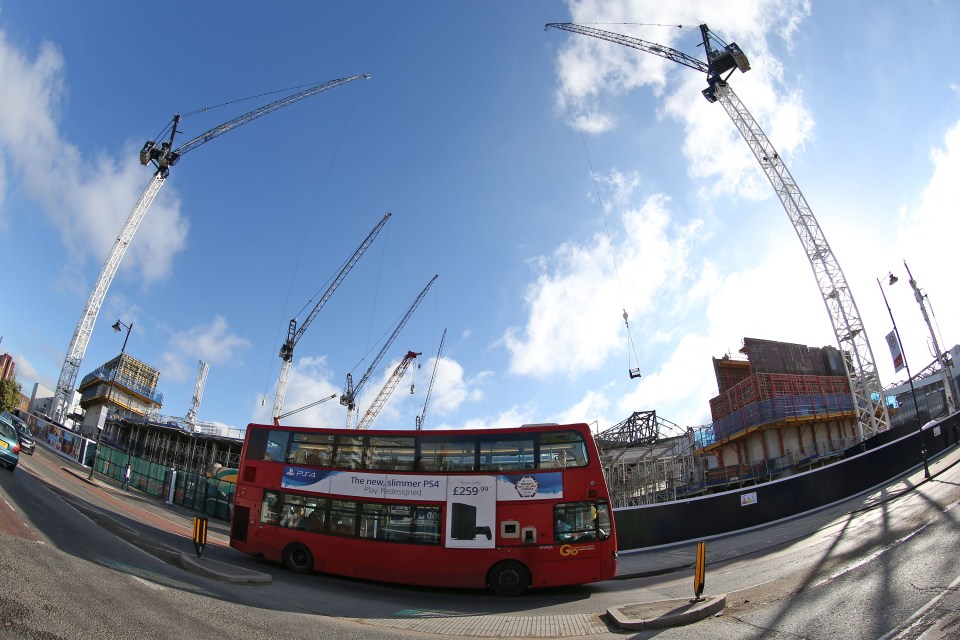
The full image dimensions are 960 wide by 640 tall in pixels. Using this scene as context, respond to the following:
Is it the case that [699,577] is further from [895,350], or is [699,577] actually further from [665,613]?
[895,350]

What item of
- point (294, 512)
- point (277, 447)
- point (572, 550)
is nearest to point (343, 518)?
point (294, 512)

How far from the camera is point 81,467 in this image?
133 feet

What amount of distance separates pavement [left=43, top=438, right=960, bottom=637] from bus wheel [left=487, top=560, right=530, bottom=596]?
2330mm

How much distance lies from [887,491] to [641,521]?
10.8m

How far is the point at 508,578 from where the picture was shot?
41.0 feet

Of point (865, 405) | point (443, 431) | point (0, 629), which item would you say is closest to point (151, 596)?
point (0, 629)

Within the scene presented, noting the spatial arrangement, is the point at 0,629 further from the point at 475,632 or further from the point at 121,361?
the point at 121,361

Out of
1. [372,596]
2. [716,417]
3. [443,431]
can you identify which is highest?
[716,417]

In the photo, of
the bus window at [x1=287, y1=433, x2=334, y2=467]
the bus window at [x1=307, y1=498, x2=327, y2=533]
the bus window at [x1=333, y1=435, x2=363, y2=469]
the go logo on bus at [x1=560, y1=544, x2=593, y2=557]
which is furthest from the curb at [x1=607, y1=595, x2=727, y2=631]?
the bus window at [x1=287, y1=433, x2=334, y2=467]

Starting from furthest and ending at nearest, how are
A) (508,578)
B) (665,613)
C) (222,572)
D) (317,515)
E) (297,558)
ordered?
1. (297,558)
2. (317,515)
3. (508,578)
4. (222,572)
5. (665,613)

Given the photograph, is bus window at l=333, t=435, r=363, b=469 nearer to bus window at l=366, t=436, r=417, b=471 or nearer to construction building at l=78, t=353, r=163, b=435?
bus window at l=366, t=436, r=417, b=471

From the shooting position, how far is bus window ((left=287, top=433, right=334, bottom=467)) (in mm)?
14414

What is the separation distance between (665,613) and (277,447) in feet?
38.6

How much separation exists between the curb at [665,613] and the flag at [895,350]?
39318 millimetres
